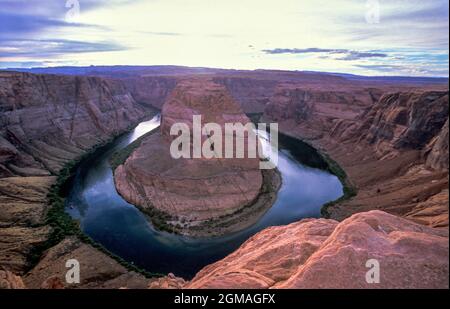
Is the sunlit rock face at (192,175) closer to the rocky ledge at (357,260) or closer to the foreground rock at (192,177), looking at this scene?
the foreground rock at (192,177)

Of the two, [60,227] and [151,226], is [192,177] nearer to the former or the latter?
[151,226]

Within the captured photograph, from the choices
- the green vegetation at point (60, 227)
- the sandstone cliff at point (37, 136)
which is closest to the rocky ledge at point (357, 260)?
the green vegetation at point (60, 227)

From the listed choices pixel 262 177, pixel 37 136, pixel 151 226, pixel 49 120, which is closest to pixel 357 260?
pixel 151 226

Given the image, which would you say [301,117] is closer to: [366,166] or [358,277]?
[366,166]

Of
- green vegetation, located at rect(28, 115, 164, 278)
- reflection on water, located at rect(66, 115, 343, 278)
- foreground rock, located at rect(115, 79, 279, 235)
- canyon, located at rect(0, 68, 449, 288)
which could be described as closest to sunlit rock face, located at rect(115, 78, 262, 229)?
foreground rock, located at rect(115, 79, 279, 235)

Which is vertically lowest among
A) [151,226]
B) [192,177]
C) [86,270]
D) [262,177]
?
[86,270]
